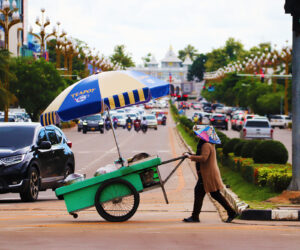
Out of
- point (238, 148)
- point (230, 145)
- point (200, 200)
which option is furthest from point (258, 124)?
point (200, 200)

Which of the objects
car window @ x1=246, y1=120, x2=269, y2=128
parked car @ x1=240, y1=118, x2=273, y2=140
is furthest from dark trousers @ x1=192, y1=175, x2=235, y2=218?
car window @ x1=246, y1=120, x2=269, y2=128

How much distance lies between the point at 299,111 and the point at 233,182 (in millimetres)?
6012

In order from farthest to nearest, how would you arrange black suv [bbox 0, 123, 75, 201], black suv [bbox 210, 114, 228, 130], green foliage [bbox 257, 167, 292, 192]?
black suv [bbox 210, 114, 228, 130], black suv [bbox 0, 123, 75, 201], green foliage [bbox 257, 167, 292, 192]

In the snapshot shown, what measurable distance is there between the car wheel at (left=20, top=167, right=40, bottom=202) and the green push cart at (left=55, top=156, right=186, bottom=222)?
3.88 metres

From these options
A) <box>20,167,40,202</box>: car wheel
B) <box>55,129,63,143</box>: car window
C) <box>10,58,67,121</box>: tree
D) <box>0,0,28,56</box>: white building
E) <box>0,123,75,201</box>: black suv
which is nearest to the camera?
<box>0,123,75,201</box>: black suv

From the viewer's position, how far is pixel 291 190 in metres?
12.4

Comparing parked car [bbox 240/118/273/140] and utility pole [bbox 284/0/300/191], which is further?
parked car [bbox 240/118/273/140]

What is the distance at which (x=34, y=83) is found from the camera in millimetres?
62531

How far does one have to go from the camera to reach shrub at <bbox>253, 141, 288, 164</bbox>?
17484mm

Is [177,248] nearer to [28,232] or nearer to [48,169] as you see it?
[28,232]

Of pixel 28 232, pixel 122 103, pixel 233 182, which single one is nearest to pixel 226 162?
pixel 233 182

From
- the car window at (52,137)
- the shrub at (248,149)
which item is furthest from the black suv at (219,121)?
the car window at (52,137)

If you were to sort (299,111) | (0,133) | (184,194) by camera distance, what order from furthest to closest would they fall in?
(184,194), (0,133), (299,111)

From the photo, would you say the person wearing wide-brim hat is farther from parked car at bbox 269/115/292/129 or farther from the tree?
parked car at bbox 269/115/292/129
